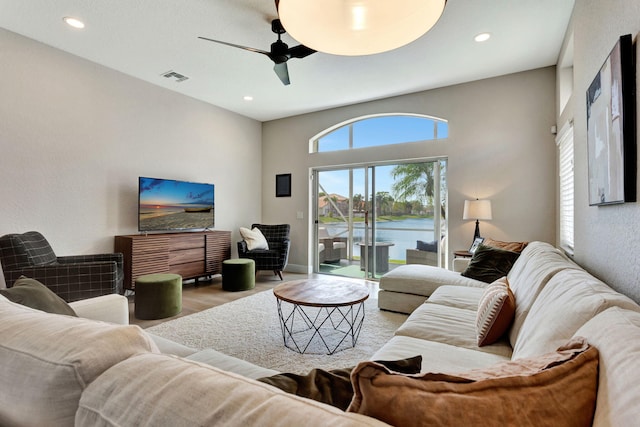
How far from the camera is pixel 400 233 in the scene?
491 centimetres

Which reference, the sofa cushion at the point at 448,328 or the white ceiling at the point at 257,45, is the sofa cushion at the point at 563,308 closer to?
the sofa cushion at the point at 448,328

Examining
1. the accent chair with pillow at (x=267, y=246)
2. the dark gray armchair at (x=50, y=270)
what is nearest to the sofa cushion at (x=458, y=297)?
the accent chair with pillow at (x=267, y=246)

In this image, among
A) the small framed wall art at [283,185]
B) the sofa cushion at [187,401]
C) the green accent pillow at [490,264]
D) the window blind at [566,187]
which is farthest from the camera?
the small framed wall art at [283,185]

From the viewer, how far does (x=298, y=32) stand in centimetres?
148

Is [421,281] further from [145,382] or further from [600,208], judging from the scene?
[145,382]

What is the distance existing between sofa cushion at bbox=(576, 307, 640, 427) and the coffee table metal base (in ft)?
5.95

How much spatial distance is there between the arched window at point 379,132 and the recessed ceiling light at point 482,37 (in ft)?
4.65

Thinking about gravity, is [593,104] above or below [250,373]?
above

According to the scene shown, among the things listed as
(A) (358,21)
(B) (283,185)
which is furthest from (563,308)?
(B) (283,185)

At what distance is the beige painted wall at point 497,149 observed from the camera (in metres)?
3.85

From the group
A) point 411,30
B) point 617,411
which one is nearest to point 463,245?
point 411,30

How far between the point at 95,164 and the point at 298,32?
358 cm

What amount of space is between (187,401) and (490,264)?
306 cm

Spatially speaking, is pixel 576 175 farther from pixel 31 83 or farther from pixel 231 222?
pixel 31 83
